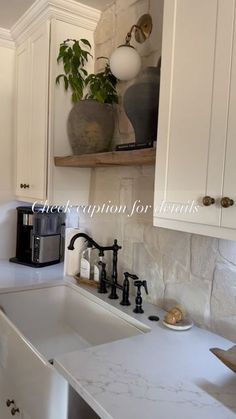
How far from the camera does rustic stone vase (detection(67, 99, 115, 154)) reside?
1.60 metres

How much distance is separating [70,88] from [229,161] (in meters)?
1.23

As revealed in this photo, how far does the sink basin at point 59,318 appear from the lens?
1547mm

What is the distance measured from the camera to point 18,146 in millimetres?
2143

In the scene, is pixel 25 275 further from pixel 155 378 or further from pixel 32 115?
pixel 155 378

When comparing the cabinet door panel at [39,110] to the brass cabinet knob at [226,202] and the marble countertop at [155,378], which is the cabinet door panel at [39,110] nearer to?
the marble countertop at [155,378]

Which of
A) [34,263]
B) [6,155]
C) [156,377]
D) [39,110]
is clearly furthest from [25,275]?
[156,377]

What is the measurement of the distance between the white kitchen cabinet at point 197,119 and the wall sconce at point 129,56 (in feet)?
1.39

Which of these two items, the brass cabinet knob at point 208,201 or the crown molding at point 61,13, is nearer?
the brass cabinet knob at point 208,201

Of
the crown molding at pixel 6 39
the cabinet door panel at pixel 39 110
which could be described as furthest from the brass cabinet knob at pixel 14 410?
the crown molding at pixel 6 39

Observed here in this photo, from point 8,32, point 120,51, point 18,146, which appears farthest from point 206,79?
point 8,32

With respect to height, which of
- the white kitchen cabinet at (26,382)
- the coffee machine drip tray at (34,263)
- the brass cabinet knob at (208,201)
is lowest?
the white kitchen cabinet at (26,382)

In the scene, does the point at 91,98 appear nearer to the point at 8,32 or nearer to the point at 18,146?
the point at 18,146

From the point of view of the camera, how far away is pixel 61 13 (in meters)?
1.73

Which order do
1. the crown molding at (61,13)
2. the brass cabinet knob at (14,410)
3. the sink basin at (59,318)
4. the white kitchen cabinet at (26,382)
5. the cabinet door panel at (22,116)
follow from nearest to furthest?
1. the white kitchen cabinet at (26,382)
2. the brass cabinet knob at (14,410)
3. the sink basin at (59,318)
4. the crown molding at (61,13)
5. the cabinet door panel at (22,116)
